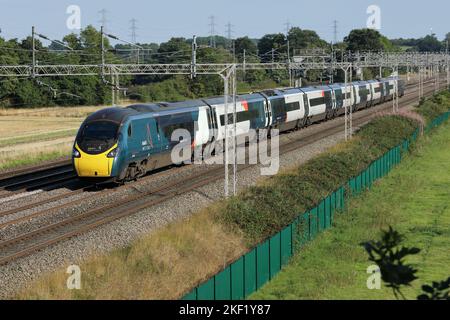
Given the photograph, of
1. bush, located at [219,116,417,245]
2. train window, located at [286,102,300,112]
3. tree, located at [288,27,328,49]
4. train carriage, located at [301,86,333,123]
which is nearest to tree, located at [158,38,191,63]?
tree, located at [288,27,328,49]

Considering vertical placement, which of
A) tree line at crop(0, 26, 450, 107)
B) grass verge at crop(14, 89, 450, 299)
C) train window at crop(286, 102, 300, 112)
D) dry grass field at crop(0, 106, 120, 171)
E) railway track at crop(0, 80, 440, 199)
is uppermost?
tree line at crop(0, 26, 450, 107)

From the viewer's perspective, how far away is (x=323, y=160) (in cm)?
3697

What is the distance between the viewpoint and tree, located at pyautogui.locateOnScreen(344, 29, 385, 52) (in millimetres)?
172250

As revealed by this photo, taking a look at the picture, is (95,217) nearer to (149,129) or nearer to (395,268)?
(149,129)

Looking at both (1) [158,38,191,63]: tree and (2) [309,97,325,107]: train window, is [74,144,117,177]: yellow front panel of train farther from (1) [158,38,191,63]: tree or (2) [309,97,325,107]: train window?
(1) [158,38,191,63]: tree

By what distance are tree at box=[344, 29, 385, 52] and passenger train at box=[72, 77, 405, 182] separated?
12520cm

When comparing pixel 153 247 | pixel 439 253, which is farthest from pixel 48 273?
pixel 439 253

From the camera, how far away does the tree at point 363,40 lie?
172250mm

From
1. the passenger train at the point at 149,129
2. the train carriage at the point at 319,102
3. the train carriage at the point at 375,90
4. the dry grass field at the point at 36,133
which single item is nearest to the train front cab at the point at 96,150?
the passenger train at the point at 149,129

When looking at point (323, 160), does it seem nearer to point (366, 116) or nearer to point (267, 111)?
point (267, 111)

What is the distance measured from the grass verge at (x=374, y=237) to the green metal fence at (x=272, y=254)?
1.15 feet

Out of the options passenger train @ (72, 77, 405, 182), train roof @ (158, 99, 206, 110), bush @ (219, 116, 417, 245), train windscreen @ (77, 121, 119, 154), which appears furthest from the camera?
train roof @ (158, 99, 206, 110)

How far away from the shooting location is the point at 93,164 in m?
30.0
